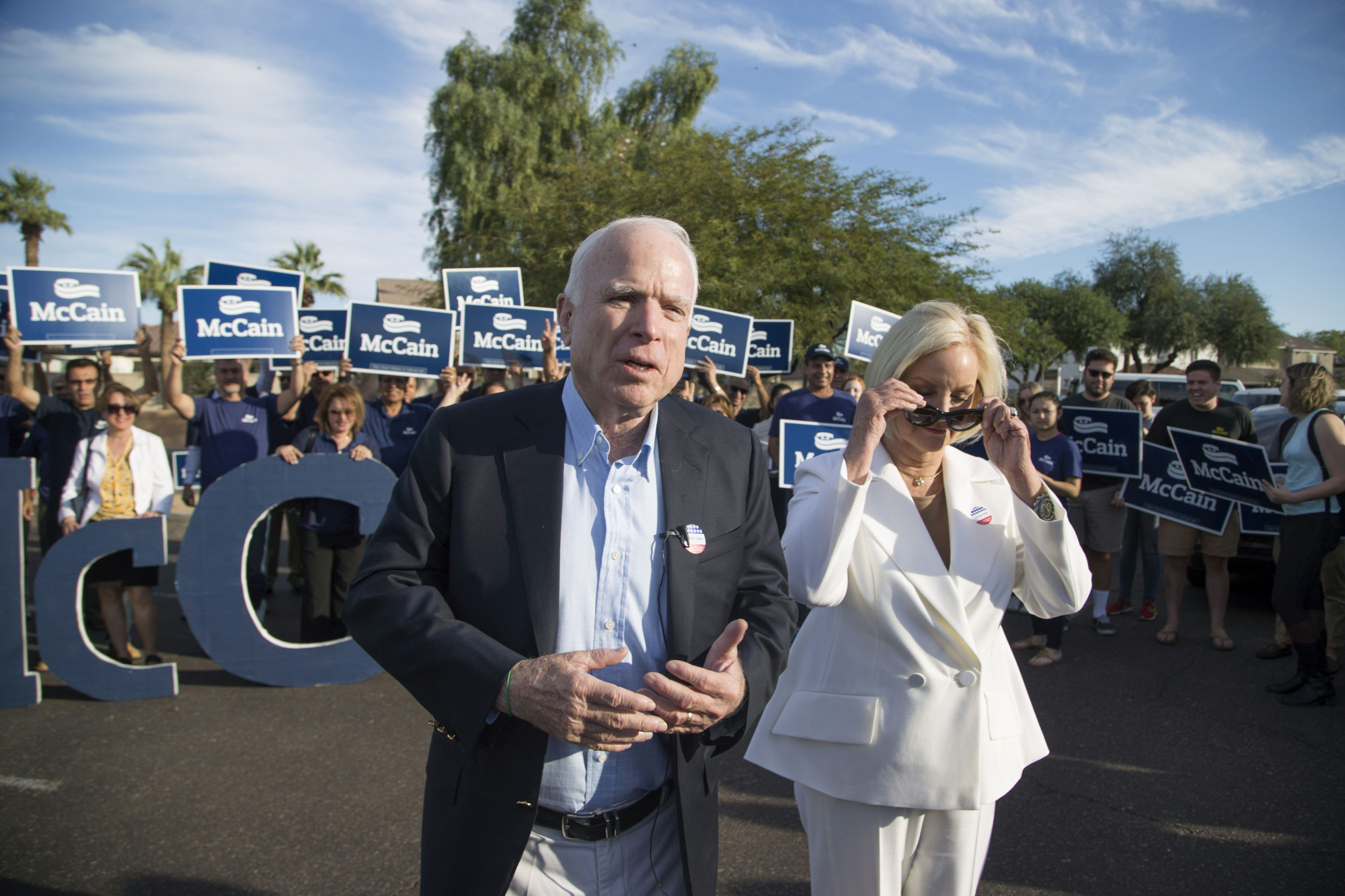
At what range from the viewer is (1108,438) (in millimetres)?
6422

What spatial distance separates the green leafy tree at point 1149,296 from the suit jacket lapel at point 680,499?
A: 164 ft

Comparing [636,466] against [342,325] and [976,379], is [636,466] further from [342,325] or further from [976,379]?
[342,325]

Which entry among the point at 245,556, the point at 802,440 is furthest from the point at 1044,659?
the point at 245,556

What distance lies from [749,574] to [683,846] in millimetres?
576

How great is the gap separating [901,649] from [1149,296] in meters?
51.8

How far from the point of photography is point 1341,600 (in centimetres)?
500

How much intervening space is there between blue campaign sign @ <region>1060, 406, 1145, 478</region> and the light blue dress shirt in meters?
5.79

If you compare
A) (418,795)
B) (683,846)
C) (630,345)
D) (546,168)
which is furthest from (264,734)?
(546,168)

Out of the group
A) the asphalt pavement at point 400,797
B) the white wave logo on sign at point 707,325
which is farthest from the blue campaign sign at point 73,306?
the white wave logo on sign at point 707,325

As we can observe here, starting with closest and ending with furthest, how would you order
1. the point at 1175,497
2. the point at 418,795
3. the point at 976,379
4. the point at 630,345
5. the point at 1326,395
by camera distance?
1. the point at 630,345
2. the point at 976,379
3. the point at 418,795
4. the point at 1326,395
5. the point at 1175,497

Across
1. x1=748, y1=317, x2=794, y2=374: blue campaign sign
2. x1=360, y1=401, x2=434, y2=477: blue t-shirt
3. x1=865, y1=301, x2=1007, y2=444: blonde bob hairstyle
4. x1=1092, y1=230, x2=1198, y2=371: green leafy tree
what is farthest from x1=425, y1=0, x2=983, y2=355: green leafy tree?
x1=1092, y1=230, x2=1198, y2=371: green leafy tree

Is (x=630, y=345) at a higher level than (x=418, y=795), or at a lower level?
higher

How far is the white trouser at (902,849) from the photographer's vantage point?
1.79 meters

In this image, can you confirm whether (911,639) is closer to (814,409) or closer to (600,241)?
(600,241)
